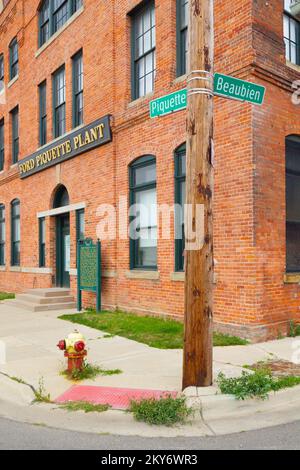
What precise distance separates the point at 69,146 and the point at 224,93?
954 centimetres

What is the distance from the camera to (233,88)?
6.00 metres

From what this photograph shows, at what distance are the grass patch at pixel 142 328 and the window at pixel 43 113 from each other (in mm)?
7692

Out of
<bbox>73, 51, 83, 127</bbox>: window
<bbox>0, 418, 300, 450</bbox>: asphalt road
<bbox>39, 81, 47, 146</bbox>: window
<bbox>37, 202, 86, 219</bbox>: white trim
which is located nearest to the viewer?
<bbox>0, 418, 300, 450</bbox>: asphalt road

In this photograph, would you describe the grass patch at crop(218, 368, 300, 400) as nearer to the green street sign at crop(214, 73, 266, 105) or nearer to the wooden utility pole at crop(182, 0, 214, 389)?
the wooden utility pole at crop(182, 0, 214, 389)

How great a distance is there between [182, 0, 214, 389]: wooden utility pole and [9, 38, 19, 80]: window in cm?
1596

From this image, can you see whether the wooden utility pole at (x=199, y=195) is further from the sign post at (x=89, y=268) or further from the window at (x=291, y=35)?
the sign post at (x=89, y=268)

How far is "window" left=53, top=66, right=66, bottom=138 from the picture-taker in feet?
52.5

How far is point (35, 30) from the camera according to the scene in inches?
696

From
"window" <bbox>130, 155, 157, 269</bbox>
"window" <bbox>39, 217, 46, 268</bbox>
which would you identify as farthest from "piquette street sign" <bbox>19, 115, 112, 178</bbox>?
"window" <bbox>39, 217, 46, 268</bbox>

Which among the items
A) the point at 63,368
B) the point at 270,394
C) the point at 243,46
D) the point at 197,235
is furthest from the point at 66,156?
the point at 270,394

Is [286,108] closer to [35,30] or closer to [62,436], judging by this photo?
[62,436]

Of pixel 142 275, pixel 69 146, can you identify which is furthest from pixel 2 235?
pixel 142 275

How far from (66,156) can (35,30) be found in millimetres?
6011

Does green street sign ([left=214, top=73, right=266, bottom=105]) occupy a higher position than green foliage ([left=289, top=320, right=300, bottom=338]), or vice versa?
green street sign ([left=214, top=73, right=266, bottom=105])
